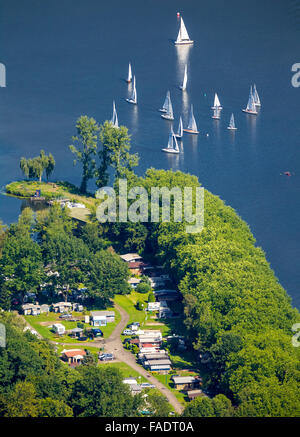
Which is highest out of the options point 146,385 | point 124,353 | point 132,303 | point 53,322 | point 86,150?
point 86,150

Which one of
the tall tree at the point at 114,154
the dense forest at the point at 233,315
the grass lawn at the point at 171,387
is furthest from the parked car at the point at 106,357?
the tall tree at the point at 114,154

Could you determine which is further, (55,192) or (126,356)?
(55,192)

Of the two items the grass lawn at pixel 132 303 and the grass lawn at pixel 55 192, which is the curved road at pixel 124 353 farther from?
the grass lawn at pixel 55 192

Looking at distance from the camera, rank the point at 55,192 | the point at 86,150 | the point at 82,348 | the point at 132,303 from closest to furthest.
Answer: the point at 82,348
the point at 132,303
the point at 55,192
the point at 86,150

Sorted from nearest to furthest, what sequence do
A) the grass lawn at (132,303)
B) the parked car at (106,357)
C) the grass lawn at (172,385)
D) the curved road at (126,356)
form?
the curved road at (126,356), the grass lawn at (172,385), the parked car at (106,357), the grass lawn at (132,303)

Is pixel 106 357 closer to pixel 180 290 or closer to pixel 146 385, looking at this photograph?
pixel 146 385

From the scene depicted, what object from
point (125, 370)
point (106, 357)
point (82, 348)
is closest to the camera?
point (125, 370)

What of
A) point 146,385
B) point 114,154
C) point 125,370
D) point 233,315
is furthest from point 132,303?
point 114,154

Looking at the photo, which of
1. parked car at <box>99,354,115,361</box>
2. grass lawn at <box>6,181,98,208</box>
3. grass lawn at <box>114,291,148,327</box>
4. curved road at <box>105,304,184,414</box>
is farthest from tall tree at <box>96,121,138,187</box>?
parked car at <box>99,354,115,361</box>

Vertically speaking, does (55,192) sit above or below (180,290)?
above

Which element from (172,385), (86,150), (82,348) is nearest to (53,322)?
(82,348)

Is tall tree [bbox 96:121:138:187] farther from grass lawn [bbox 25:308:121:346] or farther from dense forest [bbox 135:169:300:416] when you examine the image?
grass lawn [bbox 25:308:121:346]

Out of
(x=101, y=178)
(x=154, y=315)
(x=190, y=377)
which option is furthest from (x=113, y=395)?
(x=101, y=178)
